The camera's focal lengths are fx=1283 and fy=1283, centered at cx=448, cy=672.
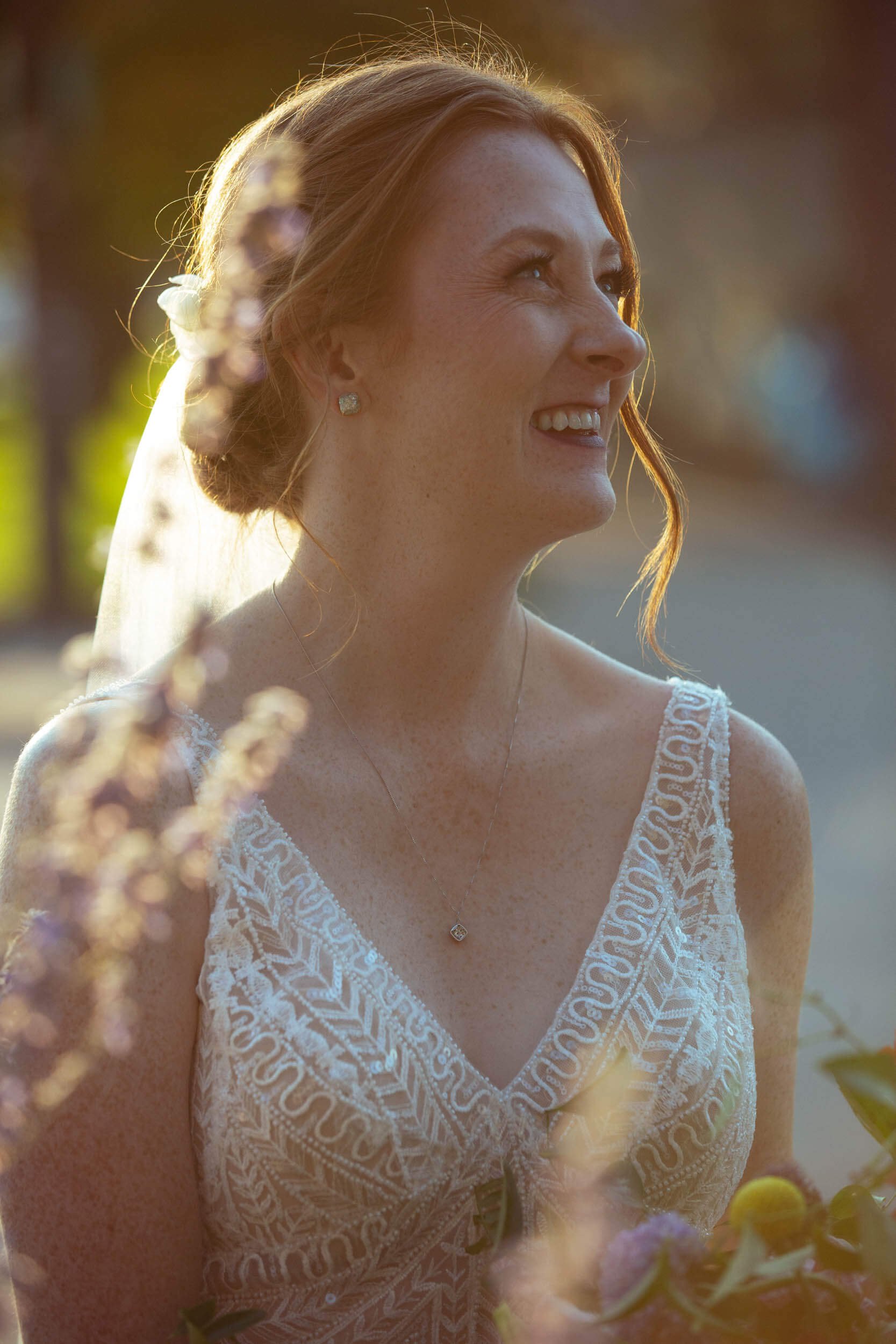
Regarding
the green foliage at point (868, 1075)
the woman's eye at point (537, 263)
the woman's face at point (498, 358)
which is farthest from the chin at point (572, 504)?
the green foliage at point (868, 1075)

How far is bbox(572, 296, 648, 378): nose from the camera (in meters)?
1.69

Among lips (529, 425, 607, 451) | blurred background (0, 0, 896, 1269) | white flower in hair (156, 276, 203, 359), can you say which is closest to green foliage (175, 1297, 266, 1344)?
blurred background (0, 0, 896, 1269)

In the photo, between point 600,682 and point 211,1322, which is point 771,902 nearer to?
point 600,682

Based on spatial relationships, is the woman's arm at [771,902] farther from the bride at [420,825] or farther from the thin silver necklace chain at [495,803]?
the thin silver necklace chain at [495,803]

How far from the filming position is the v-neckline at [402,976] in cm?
150

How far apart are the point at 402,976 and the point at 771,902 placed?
586 mm

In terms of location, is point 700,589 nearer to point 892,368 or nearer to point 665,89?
point 892,368

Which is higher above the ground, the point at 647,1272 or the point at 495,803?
the point at 647,1272

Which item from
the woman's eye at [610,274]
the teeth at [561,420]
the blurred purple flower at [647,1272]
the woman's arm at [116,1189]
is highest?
the woman's eye at [610,274]

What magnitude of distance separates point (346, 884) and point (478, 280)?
0.80m

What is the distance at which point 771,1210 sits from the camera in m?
0.76

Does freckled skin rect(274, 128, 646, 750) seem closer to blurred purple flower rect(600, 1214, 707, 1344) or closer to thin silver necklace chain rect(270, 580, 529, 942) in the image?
thin silver necklace chain rect(270, 580, 529, 942)

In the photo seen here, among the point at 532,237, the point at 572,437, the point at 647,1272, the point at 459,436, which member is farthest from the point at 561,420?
the point at 647,1272

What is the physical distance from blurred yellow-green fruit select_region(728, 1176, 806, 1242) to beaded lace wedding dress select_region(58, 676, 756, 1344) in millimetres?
702
